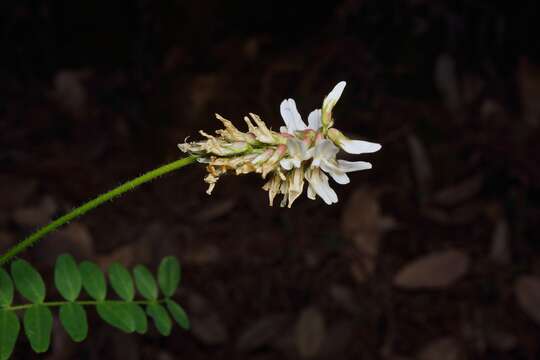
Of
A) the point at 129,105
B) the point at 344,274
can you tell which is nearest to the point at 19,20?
the point at 129,105

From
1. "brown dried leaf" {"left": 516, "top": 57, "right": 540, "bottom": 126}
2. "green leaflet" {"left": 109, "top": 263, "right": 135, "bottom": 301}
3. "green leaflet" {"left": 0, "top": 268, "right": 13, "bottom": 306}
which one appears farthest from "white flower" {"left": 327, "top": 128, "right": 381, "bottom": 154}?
"brown dried leaf" {"left": 516, "top": 57, "right": 540, "bottom": 126}

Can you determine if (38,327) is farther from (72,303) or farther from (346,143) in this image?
(346,143)

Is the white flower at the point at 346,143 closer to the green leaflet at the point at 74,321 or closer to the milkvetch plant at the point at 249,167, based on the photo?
the milkvetch plant at the point at 249,167

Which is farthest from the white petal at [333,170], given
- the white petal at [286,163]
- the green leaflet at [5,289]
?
the green leaflet at [5,289]

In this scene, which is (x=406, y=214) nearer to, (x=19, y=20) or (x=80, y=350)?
(x=80, y=350)

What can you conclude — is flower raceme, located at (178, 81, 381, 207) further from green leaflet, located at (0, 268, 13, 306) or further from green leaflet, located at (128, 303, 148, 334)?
green leaflet, located at (0, 268, 13, 306)
